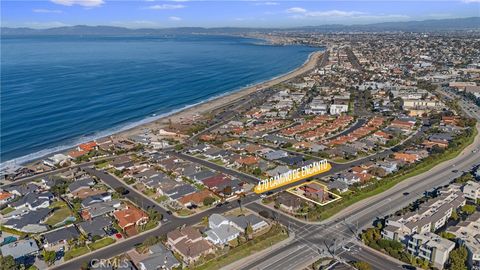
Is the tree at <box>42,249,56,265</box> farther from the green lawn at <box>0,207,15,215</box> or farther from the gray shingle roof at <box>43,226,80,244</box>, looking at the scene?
the green lawn at <box>0,207,15,215</box>

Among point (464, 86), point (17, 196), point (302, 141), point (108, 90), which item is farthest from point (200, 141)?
point (464, 86)

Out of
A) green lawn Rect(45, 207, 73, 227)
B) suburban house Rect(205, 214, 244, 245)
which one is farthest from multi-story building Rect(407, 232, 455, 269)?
green lawn Rect(45, 207, 73, 227)

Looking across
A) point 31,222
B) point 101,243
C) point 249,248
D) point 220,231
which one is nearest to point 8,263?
point 101,243

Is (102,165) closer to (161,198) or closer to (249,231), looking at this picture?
(161,198)

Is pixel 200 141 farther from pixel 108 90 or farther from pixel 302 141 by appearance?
pixel 108 90

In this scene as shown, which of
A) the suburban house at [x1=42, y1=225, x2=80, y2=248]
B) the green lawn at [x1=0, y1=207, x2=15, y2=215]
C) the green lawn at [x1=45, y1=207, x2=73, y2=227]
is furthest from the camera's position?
the green lawn at [x1=0, y1=207, x2=15, y2=215]

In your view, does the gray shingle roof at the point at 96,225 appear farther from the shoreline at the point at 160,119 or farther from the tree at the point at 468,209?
the tree at the point at 468,209
